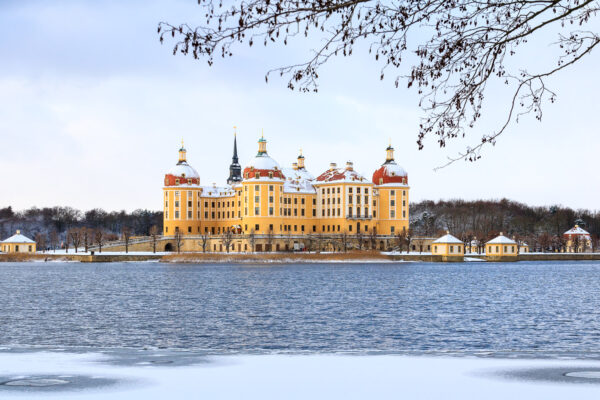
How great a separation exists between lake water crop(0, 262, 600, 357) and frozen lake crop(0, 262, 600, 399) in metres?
0.08

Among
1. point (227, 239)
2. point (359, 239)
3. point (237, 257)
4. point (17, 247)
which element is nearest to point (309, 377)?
point (237, 257)

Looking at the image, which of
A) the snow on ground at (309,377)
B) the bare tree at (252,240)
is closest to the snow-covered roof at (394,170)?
the bare tree at (252,240)

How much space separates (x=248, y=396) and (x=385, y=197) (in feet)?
408

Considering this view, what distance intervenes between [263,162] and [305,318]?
312 ft

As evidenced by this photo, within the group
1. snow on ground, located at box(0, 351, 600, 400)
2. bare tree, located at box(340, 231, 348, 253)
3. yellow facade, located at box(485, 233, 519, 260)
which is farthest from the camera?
yellow facade, located at box(485, 233, 519, 260)

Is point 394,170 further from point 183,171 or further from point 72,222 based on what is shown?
point 72,222

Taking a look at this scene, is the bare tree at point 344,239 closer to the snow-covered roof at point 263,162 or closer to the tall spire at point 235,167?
the snow-covered roof at point 263,162

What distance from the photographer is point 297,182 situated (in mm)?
133750

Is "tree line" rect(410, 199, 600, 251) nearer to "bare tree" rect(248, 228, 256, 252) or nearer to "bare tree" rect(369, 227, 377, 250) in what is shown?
"bare tree" rect(369, 227, 377, 250)

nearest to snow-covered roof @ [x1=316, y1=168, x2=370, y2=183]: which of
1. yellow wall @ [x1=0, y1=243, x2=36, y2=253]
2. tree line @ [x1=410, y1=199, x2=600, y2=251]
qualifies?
tree line @ [x1=410, y1=199, x2=600, y2=251]

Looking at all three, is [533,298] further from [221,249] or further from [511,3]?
[221,249]

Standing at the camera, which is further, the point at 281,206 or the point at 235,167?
the point at 235,167

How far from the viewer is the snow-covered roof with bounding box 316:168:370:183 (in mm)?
129250

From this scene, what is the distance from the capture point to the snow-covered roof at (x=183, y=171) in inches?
5492
